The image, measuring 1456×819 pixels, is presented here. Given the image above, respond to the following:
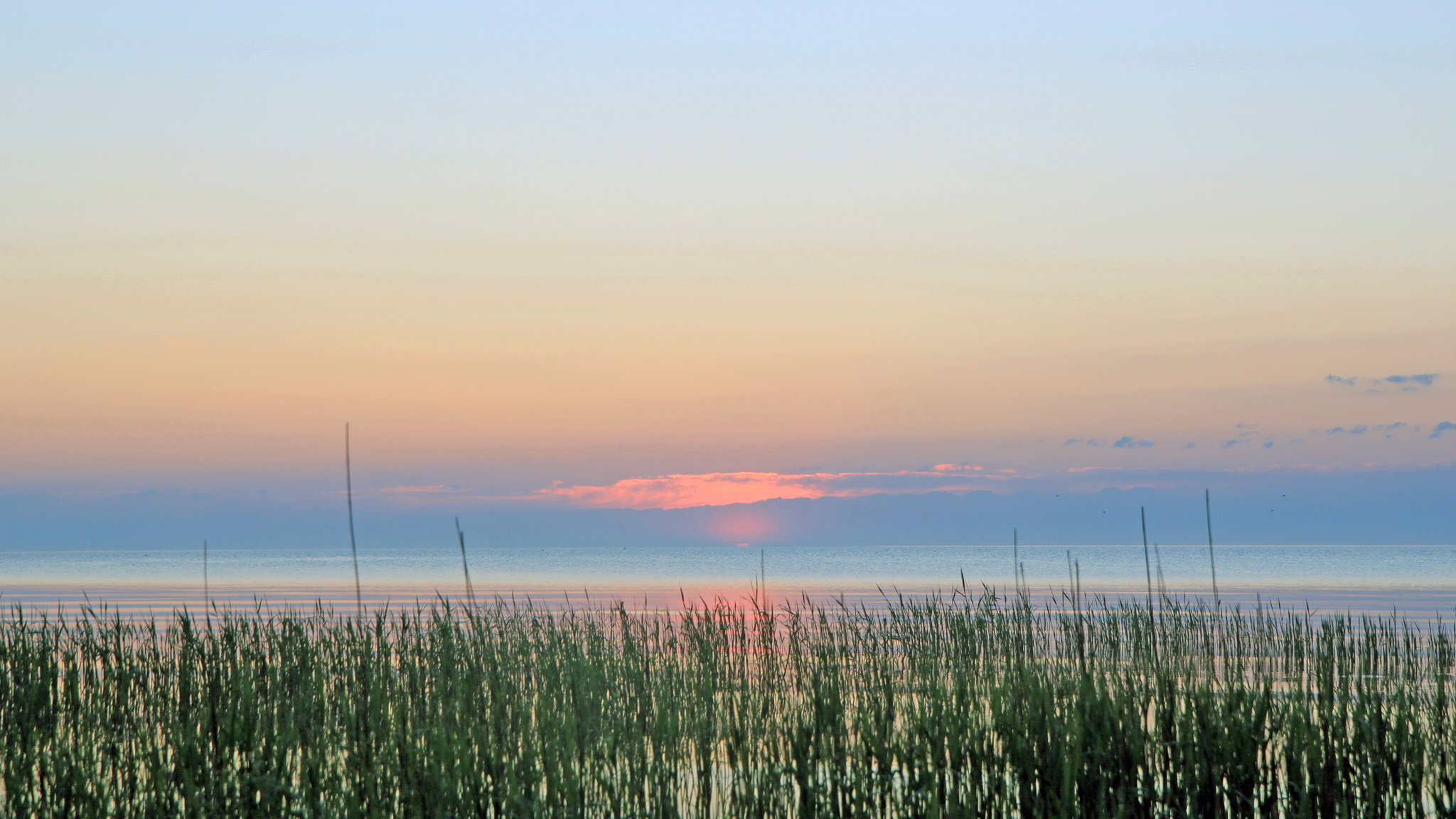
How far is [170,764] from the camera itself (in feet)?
23.2

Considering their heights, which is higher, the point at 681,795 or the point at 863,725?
the point at 863,725

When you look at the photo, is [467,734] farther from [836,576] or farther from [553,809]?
[836,576]

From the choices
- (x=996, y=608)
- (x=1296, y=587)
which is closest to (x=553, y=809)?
(x=996, y=608)

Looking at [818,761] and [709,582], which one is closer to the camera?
[818,761]

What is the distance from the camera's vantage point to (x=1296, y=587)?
153ft

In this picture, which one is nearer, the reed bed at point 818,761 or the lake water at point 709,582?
the reed bed at point 818,761

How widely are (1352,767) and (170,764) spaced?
7.60m

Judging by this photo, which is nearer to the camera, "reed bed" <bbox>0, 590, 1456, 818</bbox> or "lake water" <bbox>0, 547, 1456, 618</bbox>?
"reed bed" <bbox>0, 590, 1456, 818</bbox>

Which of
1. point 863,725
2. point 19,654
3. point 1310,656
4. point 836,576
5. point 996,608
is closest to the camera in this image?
point 863,725

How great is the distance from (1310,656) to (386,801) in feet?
44.9

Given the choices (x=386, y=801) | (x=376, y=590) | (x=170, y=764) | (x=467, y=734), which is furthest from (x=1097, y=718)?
(x=376, y=590)

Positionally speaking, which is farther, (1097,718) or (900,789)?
(1097,718)

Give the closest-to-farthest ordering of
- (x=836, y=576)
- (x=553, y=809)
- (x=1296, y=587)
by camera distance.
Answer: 1. (x=553, y=809)
2. (x=1296, y=587)
3. (x=836, y=576)

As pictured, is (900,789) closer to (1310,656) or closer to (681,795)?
(681,795)
